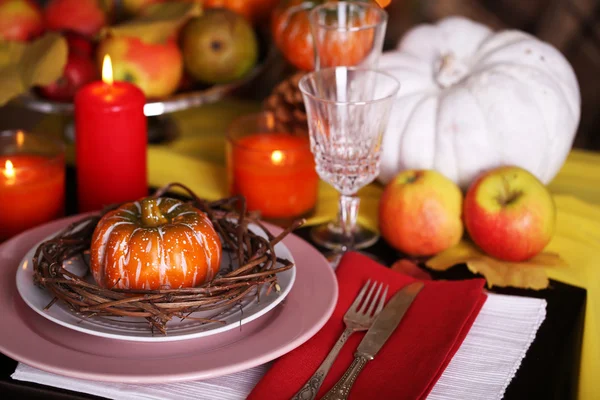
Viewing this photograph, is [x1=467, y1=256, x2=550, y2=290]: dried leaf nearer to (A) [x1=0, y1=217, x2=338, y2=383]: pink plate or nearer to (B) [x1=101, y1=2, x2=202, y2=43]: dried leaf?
(A) [x1=0, y1=217, x2=338, y2=383]: pink plate

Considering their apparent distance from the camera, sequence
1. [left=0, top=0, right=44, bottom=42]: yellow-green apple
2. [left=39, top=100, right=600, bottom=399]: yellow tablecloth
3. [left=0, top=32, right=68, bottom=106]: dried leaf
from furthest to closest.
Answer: [left=0, top=0, right=44, bottom=42]: yellow-green apple < [left=0, top=32, right=68, bottom=106]: dried leaf < [left=39, top=100, right=600, bottom=399]: yellow tablecloth

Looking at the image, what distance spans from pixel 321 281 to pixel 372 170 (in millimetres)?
190

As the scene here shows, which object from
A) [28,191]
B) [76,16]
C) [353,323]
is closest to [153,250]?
[353,323]

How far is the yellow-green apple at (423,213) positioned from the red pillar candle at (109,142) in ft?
1.12

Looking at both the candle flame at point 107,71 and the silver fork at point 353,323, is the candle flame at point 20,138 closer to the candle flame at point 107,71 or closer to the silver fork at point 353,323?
the candle flame at point 107,71

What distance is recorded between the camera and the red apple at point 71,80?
112 cm

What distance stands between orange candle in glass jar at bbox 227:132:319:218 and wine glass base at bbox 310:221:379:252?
2.0 inches

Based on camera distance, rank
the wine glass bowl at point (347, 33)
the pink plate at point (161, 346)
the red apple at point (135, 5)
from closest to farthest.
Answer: the pink plate at point (161, 346) < the wine glass bowl at point (347, 33) < the red apple at point (135, 5)

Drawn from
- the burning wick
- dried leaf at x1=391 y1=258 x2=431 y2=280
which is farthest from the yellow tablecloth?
the burning wick

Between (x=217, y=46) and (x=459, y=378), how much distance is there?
0.71 metres

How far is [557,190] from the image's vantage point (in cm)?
110

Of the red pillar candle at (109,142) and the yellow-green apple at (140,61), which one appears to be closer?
the red pillar candle at (109,142)

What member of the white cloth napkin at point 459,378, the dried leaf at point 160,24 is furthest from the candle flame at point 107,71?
the white cloth napkin at point 459,378

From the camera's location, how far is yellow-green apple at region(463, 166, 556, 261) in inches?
33.7
